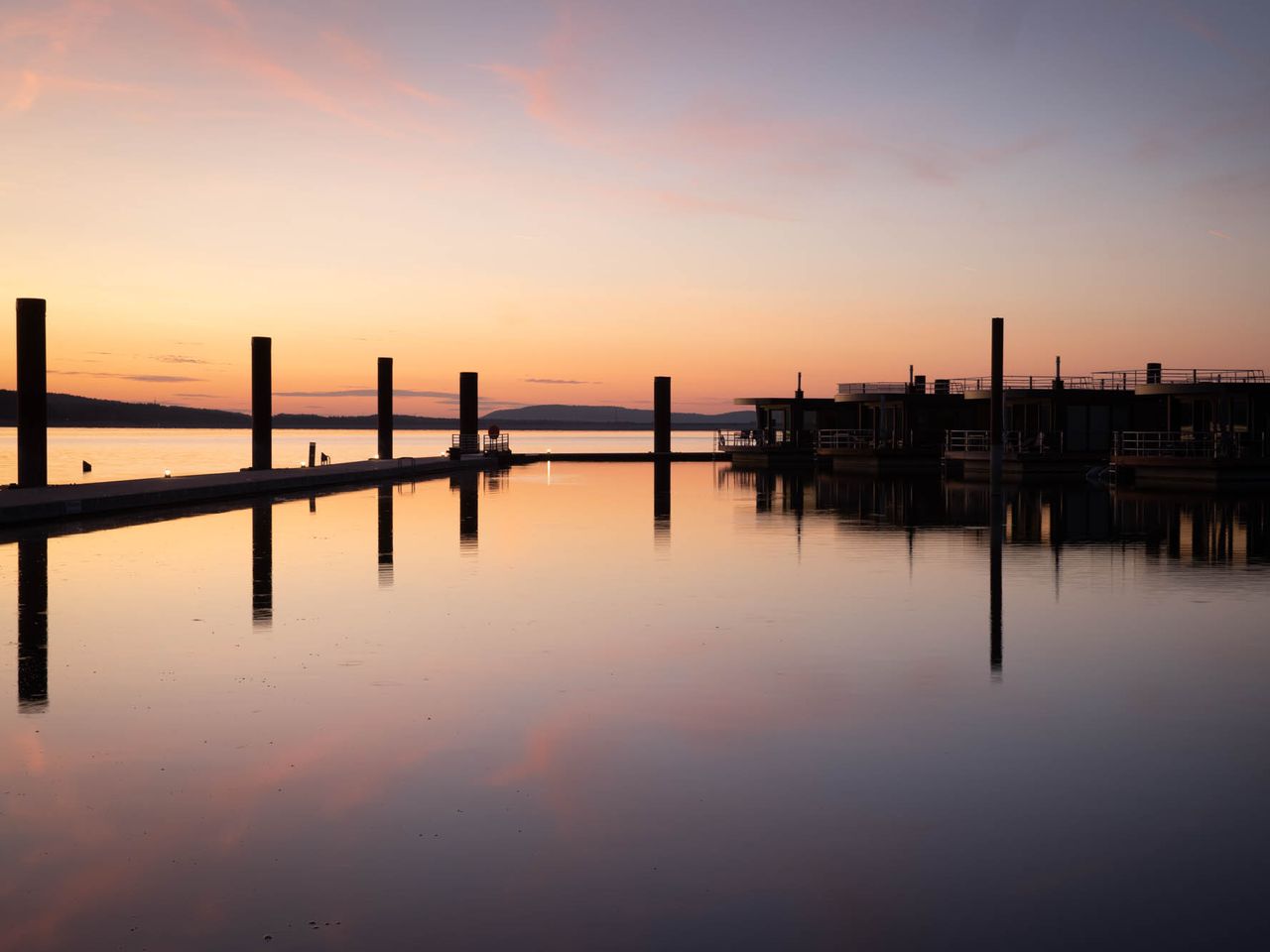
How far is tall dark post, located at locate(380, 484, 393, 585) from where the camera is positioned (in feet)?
59.5

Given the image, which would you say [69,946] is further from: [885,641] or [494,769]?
[885,641]

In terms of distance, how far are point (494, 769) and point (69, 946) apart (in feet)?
10.1

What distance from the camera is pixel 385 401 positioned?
61594 mm

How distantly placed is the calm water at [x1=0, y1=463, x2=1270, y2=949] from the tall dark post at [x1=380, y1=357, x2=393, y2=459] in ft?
140

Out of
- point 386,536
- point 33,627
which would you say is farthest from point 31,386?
point 33,627

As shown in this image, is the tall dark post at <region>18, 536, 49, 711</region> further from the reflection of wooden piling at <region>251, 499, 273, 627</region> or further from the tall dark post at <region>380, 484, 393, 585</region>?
the tall dark post at <region>380, 484, 393, 585</region>

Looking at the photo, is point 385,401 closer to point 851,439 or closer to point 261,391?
point 261,391

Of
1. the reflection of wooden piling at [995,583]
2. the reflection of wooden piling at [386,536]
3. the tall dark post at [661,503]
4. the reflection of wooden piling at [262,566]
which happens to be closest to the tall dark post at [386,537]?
the reflection of wooden piling at [386,536]

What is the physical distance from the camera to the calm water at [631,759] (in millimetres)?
5398

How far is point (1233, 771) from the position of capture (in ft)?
25.2

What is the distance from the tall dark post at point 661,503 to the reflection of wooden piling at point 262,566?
7.70 meters

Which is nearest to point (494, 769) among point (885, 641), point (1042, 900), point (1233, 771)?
point (1042, 900)

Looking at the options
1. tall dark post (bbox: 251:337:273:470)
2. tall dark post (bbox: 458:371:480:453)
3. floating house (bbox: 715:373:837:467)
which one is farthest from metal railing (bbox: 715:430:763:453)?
tall dark post (bbox: 251:337:273:470)

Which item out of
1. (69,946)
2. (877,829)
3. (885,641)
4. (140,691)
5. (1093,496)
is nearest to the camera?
(69,946)
